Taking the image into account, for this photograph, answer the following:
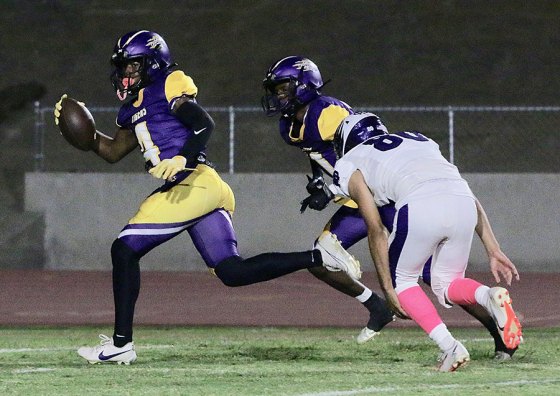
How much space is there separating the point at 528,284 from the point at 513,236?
5.04 ft

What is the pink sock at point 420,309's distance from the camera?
7438 mm

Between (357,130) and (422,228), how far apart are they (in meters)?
0.90

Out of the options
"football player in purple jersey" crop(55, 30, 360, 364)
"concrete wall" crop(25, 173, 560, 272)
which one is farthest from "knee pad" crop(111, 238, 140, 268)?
"concrete wall" crop(25, 173, 560, 272)

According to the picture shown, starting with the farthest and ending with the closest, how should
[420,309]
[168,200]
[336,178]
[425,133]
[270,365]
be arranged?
[425,133] < [168,200] < [270,365] < [336,178] < [420,309]

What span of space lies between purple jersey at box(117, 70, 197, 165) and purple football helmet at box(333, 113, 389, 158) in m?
0.98

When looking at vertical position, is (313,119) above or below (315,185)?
above

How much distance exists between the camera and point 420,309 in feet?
24.5

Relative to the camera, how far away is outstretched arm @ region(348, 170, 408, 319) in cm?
735

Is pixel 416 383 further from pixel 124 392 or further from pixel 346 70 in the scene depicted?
pixel 346 70

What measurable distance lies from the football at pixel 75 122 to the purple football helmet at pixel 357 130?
5.75 feet

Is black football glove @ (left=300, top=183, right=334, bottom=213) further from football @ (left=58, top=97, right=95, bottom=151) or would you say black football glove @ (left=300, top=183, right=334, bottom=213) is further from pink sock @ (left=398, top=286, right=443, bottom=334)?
football @ (left=58, top=97, right=95, bottom=151)

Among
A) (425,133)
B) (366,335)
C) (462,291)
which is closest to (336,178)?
(462,291)

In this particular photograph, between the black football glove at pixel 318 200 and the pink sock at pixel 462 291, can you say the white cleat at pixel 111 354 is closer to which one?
the black football glove at pixel 318 200

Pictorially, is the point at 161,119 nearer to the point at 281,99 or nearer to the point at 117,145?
the point at 117,145
